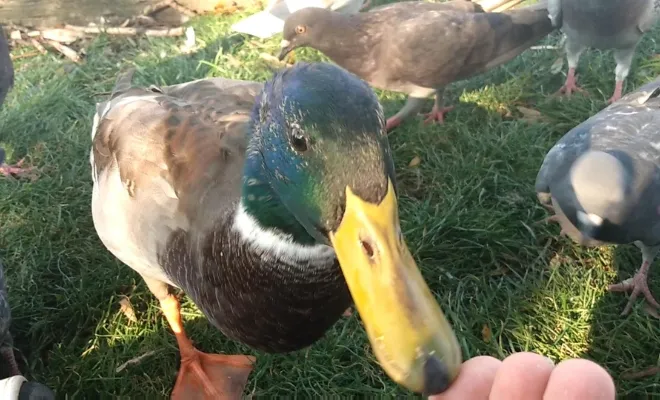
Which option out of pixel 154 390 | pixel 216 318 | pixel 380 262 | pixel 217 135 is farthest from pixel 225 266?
pixel 154 390

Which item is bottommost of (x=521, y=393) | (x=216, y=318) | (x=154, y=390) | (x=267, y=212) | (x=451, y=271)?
(x=154, y=390)

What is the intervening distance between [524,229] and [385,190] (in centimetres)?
186

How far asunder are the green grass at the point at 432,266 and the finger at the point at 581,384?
1.16 metres

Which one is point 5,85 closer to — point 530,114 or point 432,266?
point 432,266

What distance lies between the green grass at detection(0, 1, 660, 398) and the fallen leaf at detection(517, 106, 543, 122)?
4cm

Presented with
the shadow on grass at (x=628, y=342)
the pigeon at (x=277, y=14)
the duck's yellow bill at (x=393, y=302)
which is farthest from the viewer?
the pigeon at (x=277, y=14)

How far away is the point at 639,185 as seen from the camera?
2.21m

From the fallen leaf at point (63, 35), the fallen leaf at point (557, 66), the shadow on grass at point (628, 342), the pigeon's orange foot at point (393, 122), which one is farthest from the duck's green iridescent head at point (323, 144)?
the fallen leaf at point (63, 35)

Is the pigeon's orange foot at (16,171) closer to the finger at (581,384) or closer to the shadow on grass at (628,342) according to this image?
the shadow on grass at (628,342)

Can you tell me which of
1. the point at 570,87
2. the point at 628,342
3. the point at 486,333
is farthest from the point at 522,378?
the point at 570,87

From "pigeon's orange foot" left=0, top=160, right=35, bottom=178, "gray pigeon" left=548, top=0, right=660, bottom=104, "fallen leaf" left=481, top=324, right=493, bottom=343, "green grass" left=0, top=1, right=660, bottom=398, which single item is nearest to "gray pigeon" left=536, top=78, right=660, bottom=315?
"green grass" left=0, top=1, right=660, bottom=398

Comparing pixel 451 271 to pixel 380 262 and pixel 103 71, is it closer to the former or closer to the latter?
pixel 380 262

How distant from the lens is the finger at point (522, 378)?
1157 mm

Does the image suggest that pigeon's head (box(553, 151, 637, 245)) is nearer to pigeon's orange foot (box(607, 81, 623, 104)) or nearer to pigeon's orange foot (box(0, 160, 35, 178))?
pigeon's orange foot (box(607, 81, 623, 104))
